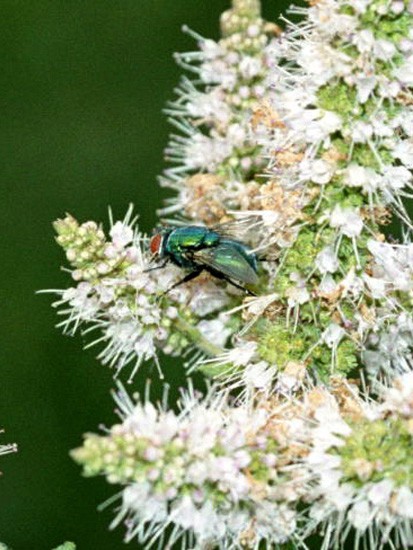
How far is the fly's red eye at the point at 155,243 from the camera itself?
13.7ft

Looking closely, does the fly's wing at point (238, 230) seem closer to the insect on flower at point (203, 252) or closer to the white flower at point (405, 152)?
the insect on flower at point (203, 252)

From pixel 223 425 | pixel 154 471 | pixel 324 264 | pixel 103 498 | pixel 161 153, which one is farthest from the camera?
pixel 161 153

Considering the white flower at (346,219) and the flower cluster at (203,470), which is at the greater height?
the white flower at (346,219)

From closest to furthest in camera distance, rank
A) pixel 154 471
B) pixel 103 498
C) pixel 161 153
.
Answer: pixel 154 471
pixel 103 498
pixel 161 153

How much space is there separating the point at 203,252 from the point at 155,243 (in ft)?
0.51

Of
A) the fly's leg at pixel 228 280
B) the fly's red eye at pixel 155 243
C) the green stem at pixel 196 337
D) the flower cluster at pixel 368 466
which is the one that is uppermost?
the fly's red eye at pixel 155 243

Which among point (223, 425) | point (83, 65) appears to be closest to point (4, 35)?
point (83, 65)

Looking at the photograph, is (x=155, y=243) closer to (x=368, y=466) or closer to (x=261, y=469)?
(x=261, y=469)

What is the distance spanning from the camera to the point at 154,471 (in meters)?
3.25

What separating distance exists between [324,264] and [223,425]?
0.58 m

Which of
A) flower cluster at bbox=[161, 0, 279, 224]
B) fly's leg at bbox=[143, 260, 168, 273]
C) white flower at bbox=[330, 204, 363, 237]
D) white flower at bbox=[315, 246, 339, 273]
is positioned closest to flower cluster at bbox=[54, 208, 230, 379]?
fly's leg at bbox=[143, 260, 168, 273]

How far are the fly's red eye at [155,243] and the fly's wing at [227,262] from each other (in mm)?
113

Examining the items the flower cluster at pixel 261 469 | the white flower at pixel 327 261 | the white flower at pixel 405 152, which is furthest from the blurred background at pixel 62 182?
the white flower at pixel 405 152

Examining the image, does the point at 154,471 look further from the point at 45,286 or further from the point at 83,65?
the point at 83,65
